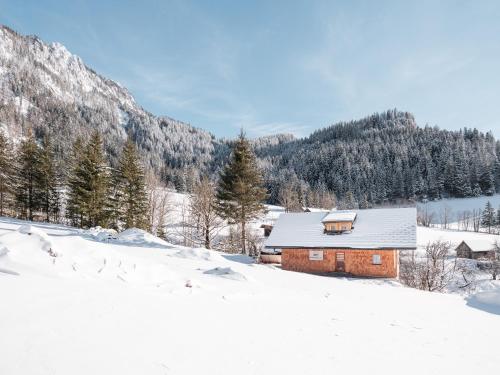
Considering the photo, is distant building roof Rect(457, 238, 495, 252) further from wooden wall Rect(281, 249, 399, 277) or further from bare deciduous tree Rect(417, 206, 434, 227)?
wooden wall Rect(281, 249, 399, 277)

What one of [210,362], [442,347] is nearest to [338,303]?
[442,347]

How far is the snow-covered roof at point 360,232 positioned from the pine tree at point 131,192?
1459 centimetres

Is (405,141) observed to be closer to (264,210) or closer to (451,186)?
(451,186)

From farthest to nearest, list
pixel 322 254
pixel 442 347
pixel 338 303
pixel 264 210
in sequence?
pixel 264 210, pixel 322 254, pixel 338 303, pixel 442 347

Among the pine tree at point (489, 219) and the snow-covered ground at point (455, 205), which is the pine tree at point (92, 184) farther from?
the snow-covered ground at point (455, 205)

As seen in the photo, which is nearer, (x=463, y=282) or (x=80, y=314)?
(x=80, y=314)

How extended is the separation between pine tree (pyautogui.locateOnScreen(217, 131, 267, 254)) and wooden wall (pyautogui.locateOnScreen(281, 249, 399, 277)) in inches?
205

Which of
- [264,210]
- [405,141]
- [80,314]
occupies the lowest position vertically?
[80,314]

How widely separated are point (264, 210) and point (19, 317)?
25136 millimetres

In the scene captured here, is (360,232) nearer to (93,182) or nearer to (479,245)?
(93,182)

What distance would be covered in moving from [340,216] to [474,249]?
45645mm

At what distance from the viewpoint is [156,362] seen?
13.9 ft

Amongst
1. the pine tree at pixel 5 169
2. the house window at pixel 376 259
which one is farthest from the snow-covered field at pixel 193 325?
the pine tree at pixel 5 169

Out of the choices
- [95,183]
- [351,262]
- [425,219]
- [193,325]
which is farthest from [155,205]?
[425,219]
